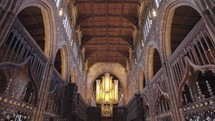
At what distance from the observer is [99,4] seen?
19.6 m

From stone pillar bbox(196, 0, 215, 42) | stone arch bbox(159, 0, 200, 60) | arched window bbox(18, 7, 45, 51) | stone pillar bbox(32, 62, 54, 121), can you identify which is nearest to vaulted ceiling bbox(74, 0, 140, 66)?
arched window bbox(18, 7, 45, 51)

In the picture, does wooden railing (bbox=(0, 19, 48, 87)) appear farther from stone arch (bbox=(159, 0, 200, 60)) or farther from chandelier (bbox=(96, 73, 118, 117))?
chandelier (bbox=(96, 73, 118, 117))

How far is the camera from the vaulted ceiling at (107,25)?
1984 centimetres

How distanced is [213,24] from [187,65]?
8.42ft

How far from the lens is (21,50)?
7910 mm

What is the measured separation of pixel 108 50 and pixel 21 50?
66.8ft

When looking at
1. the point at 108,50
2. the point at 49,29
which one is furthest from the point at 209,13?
the point at 108,50

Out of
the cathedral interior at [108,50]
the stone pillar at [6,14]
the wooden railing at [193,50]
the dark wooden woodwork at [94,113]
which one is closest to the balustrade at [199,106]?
the cathedral interior at [108,50]

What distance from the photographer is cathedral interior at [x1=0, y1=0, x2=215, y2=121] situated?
691 centimetres

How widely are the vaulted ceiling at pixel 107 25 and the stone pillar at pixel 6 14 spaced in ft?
44.0

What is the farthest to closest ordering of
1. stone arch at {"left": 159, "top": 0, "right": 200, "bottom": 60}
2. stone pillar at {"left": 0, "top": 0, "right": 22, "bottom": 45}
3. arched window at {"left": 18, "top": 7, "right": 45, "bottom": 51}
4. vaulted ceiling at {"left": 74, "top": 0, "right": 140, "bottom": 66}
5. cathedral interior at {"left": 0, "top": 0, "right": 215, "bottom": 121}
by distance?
vaulted ceiling at {"left": 74, "top": 0, "right": 140, "bottom": 66}
arched window at {"left": 18, "top": 7, "right": 45, "bottom": 51}
stone arch at {"left": 159, "top": 0, "right": 200, "bottom": 60}
cathedral interior at {"left": 0, "top": 0, "right": 215, "bottom": 121}
stone pillar at {"left": 0, "top": 0, "right": 22, "bottom": 45}

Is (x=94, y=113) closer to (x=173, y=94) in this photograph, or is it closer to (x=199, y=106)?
(x=173, y=94)

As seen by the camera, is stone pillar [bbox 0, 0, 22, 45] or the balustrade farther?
the balustrade

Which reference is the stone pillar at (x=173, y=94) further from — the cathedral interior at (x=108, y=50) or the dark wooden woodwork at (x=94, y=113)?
the dark wooden woodwork at (x=94, y=113)
